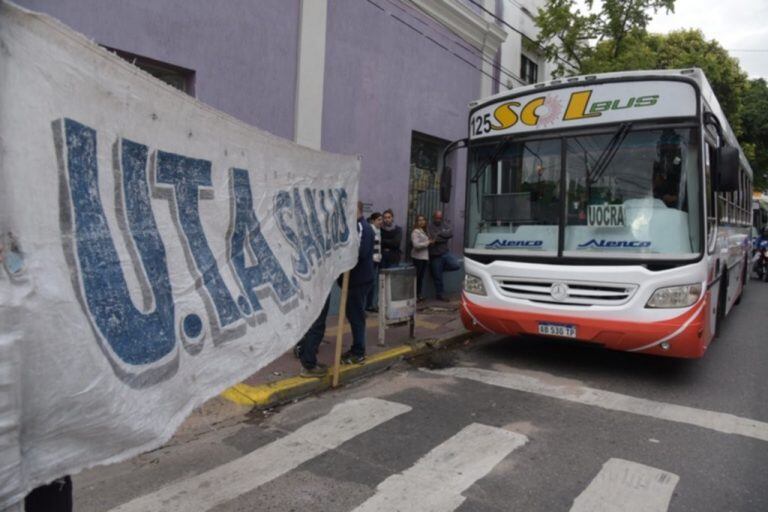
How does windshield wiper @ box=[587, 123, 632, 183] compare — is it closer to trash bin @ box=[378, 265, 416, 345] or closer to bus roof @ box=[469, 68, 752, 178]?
bus roof @ box=[469, 68, 752, 178]

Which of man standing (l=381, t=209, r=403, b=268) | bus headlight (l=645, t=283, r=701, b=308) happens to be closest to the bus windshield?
bus headlight (l=645, t=283, r=701, b=308)

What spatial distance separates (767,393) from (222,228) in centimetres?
579

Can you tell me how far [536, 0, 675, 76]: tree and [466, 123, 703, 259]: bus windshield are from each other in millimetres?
8060

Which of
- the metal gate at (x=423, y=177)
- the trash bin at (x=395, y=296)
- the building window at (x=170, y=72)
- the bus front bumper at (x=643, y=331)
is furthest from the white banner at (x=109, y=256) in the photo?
the metal gate at (x=423, y=177)

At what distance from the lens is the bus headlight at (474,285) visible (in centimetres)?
640

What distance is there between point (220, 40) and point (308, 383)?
183 inches

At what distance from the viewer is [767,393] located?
559 centimetres

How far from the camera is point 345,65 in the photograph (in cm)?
915

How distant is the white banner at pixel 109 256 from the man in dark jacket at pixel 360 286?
271cm

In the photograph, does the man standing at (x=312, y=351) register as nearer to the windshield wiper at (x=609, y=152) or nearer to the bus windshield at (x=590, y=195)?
the bus windshield at (x=590, y=195)

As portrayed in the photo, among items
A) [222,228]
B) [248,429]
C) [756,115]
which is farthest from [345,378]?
[756,115]

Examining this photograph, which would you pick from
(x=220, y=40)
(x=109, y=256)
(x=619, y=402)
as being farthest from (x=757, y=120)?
(x=109, y=256)

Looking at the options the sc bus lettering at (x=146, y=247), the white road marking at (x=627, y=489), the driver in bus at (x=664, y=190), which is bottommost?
the white road marking at (x=627, y=489)

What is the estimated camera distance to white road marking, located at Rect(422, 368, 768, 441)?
15.2ft
